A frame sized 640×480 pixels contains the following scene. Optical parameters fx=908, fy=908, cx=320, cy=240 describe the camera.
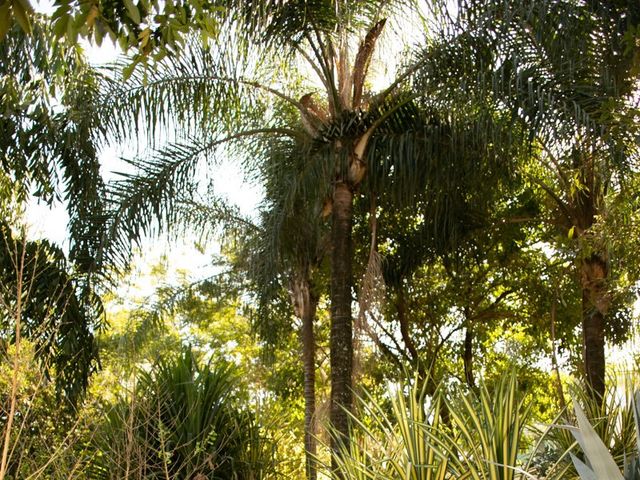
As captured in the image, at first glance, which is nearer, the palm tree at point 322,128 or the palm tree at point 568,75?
the palm tree at point 568,75

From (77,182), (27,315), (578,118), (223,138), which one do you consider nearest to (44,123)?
(77,182)

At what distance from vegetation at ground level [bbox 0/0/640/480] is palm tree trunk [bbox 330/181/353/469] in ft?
0.09

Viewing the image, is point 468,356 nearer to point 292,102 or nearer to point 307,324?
point 307,324

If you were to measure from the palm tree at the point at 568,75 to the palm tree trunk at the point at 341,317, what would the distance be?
222 cm

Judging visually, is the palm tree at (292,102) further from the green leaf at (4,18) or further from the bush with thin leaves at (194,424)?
the green leaf at (4,18)

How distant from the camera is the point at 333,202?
35.0 feet

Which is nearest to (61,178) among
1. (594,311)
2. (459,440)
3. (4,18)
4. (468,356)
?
(459,440)

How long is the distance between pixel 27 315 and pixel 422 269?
7.81 meters

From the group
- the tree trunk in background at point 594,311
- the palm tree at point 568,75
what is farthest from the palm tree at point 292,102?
the tree trunk in background at point 594,311

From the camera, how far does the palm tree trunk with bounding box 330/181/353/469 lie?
9641mm

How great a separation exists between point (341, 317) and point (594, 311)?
345 cm

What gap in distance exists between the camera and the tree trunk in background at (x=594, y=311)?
1123 cm

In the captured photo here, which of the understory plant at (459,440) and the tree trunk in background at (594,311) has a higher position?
the tree trunk in background at (594,311)

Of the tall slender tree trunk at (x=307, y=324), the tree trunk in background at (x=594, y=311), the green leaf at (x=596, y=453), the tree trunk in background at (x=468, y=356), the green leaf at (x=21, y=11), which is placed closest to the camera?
the green leaf at (x=21, y=11)
